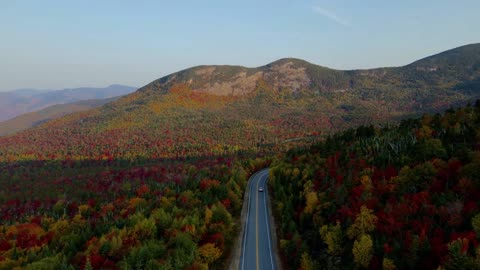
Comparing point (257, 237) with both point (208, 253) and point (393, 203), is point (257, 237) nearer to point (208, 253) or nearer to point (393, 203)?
point (208, 253)

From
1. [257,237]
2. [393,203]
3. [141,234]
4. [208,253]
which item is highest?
[393,203]

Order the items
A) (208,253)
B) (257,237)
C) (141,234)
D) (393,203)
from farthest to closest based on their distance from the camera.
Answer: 1. (257,237)
2. (141,234)
3. (393,203)
4. (208,253)

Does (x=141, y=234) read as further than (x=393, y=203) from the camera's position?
Yes

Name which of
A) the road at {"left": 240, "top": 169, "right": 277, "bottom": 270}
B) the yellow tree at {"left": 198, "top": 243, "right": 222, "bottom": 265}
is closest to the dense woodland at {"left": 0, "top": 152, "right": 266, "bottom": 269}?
the yellow tree at {"left": 198, "top": 243, "right": 222, "bottom": 265}

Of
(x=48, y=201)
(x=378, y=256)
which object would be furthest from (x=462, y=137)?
(x=48, y=201)

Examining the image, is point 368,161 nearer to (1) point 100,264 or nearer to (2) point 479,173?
(2) point 479,173

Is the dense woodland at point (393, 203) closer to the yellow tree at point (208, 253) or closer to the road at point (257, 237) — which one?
the road at point (257, 237)

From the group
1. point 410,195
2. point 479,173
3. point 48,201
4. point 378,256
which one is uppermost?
point 479,173

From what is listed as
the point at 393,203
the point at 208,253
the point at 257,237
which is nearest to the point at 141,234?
→ the point at 208,253
